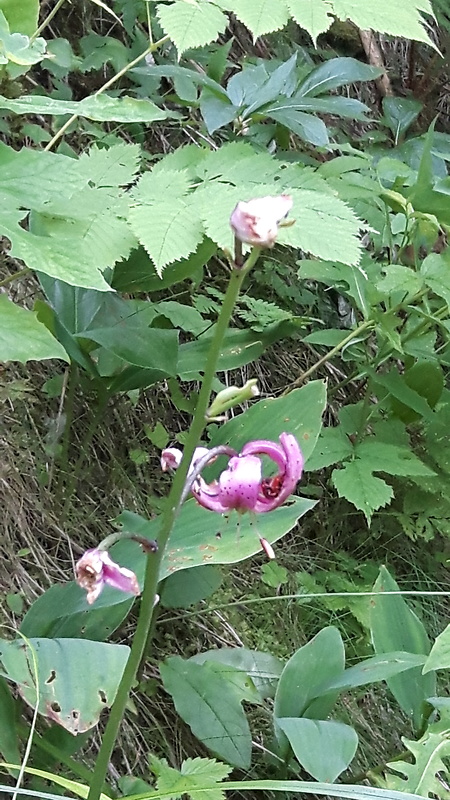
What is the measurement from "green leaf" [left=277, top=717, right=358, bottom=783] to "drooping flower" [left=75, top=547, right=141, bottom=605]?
462 mm

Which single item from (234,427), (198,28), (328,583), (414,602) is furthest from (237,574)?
(198,28)

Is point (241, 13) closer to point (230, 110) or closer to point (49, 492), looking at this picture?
point (230, 110)

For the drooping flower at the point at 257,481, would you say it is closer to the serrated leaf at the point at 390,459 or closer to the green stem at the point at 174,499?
the green stem at the point at 174,499

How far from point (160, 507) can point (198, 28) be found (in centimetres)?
80

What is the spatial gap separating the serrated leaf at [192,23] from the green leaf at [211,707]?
79 centimetres

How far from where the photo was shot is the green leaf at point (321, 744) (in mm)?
823

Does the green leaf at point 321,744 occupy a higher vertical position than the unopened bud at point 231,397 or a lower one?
lower

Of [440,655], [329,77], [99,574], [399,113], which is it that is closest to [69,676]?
[99,574]

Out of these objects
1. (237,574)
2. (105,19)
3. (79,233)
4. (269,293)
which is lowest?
(237,574)

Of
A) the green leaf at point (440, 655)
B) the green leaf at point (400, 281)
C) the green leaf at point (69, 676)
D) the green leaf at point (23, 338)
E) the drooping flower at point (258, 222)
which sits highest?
the drooping flower at point (258, 222)

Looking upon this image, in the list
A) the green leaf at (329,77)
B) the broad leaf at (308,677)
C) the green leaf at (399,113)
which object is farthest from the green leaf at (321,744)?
the green leaf at (399,113)

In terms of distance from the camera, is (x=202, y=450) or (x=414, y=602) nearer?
(x=202, y=450)

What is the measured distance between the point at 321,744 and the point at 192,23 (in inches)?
33.7

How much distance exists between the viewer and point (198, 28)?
2.48 feet
